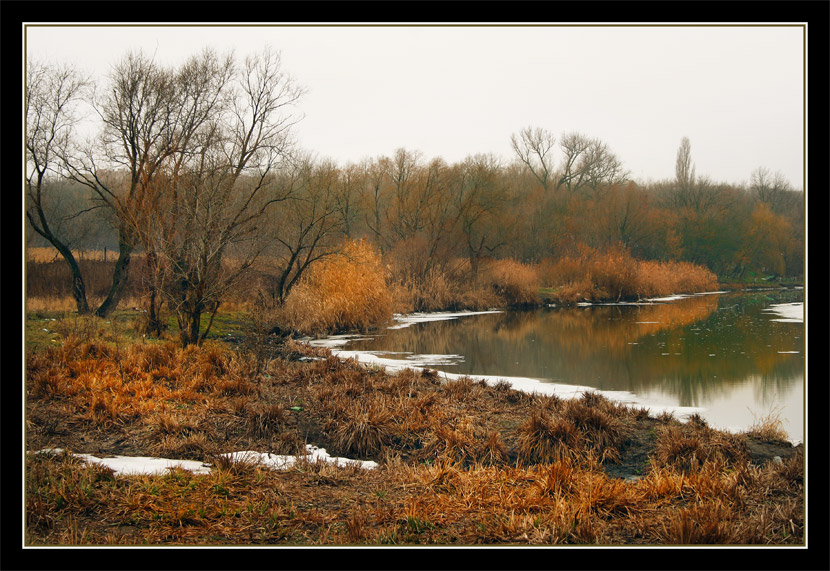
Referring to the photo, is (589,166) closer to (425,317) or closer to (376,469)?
(425,317)

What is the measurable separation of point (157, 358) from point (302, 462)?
560 centimetres

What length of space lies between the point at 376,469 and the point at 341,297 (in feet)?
48.8

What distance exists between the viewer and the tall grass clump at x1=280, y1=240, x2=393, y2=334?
790 inches

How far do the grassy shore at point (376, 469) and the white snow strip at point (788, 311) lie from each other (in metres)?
16.6

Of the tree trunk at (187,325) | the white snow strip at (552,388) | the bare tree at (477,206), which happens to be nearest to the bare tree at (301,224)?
the tree trunk at (187,325)

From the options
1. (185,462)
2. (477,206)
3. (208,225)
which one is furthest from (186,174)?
(477,206)

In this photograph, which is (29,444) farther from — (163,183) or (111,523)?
(163,183)

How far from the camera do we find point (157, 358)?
428 inches

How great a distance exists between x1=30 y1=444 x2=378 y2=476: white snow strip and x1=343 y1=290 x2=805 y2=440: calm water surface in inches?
186

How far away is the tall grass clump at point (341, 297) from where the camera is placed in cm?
2006

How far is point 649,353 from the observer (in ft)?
52.5

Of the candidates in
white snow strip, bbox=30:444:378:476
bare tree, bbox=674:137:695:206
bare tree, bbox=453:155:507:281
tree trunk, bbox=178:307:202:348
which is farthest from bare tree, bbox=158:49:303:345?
bare tree, bbox=674:137:695:206

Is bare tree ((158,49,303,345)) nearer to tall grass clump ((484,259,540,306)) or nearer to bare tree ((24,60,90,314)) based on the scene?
bare tree ((24,60,90,314))

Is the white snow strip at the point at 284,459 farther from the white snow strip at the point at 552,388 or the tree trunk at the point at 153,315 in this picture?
the tree trunk at the point at 153,315
